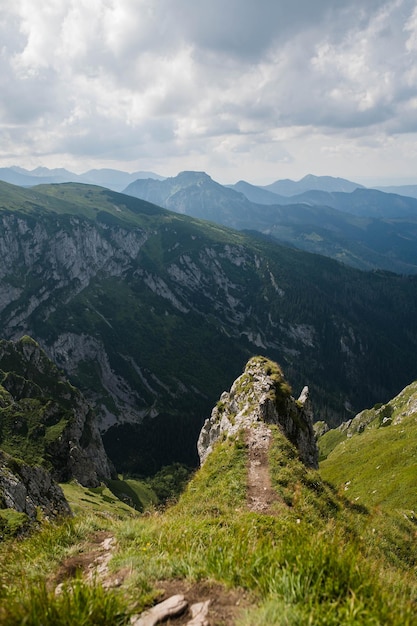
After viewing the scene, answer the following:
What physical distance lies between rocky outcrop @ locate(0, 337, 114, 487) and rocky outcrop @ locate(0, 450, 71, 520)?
125 ft

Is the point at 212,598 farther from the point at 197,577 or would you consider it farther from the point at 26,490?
the point at 26,490

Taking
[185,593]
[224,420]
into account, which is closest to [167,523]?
[185,593]

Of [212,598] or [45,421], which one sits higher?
[212,598]

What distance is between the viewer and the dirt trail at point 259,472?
1753 centimetres

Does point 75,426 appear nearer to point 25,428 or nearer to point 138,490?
point 25,428

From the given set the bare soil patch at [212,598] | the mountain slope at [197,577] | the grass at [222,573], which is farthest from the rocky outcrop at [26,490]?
the bare soil patch at [212,598]

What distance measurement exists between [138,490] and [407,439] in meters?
118

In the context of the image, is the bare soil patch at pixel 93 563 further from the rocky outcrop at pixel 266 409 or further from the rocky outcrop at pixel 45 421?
the rocky outcrop at pixel 45 421

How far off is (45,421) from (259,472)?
10668cm

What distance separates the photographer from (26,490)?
1777 inches

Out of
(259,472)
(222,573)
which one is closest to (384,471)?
(259,472)

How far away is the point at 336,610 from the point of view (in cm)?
519

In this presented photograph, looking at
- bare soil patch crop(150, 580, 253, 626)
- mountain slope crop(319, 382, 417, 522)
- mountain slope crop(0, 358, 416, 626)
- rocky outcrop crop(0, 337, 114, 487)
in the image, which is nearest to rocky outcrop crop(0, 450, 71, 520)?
mountain slope crop(0, 358, 416, 626)

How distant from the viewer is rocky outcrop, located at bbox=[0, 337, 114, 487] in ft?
324
